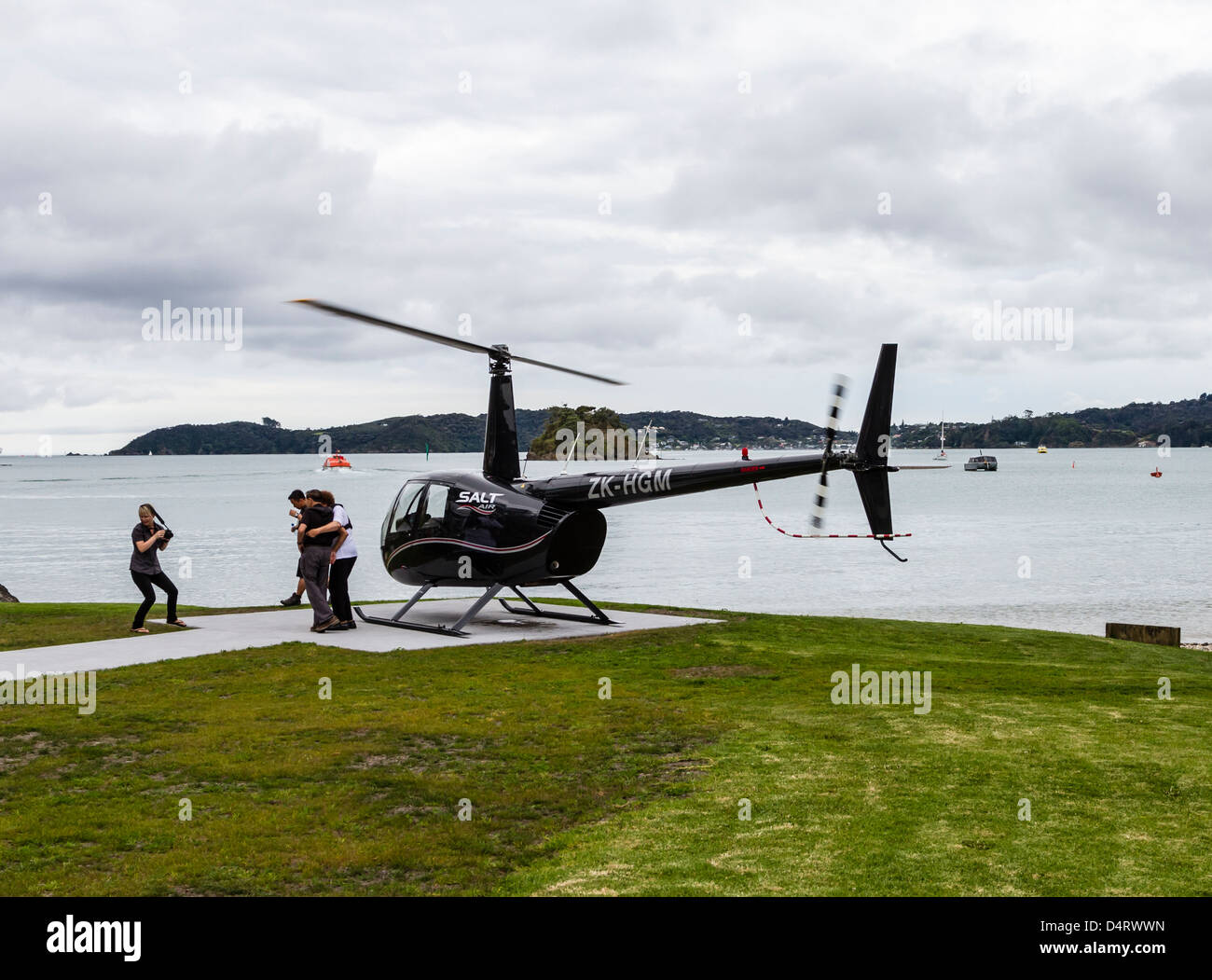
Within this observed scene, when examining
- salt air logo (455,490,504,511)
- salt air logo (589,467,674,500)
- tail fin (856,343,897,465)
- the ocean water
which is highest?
tail fin (856,343,897,465)

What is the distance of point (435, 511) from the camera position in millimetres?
16422

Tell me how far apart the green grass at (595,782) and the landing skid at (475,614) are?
2.39m

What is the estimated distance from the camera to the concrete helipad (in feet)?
41.9

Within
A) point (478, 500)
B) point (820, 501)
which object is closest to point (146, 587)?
point (478, 500)

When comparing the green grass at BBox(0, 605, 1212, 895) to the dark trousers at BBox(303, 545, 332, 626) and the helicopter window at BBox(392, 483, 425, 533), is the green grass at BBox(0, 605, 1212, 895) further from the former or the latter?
the helicopter window at BBox(392, 483, 425, 533)

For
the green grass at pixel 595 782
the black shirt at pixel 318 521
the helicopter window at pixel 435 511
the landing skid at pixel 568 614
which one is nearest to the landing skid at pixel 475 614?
the landing skid at pixel 568 614

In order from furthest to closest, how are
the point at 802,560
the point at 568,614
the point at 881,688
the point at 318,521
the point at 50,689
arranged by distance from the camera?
the point at 802,560, the point at 568,614, the point at 318,521, the point at 881,688, the point at 50,689

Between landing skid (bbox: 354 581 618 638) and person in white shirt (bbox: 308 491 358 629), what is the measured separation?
760 millimetres

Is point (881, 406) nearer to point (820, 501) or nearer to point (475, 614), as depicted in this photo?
point (820, 501)

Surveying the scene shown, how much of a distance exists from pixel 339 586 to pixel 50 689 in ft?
16.8

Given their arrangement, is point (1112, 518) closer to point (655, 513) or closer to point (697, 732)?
point (655, 513)
